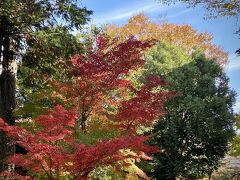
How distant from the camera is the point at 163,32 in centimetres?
3288

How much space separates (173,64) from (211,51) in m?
14.4

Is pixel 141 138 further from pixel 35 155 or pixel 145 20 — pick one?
pixel 145 20

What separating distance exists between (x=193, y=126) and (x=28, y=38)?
35.1ft

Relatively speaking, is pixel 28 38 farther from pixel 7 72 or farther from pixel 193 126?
pixel 193 126

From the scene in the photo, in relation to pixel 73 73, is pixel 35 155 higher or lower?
lower

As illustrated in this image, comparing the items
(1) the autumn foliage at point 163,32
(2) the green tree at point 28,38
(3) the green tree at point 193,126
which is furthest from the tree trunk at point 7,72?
(1) the autumn foliage at point 163,32

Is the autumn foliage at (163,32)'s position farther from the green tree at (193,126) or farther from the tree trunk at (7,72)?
the tree trunk at (7,72)

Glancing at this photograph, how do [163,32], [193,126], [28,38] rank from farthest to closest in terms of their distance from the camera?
[163,32] → [193,126] → [28,38]

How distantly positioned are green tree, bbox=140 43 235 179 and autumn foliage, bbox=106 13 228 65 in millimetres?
10139

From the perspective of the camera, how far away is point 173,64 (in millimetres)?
23125

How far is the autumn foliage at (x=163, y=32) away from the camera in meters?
31.9

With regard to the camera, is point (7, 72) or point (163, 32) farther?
point (163, 32)

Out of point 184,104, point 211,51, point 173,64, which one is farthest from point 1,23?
point 211,51

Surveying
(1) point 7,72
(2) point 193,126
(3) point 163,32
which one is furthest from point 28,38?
(3) point 163,32
